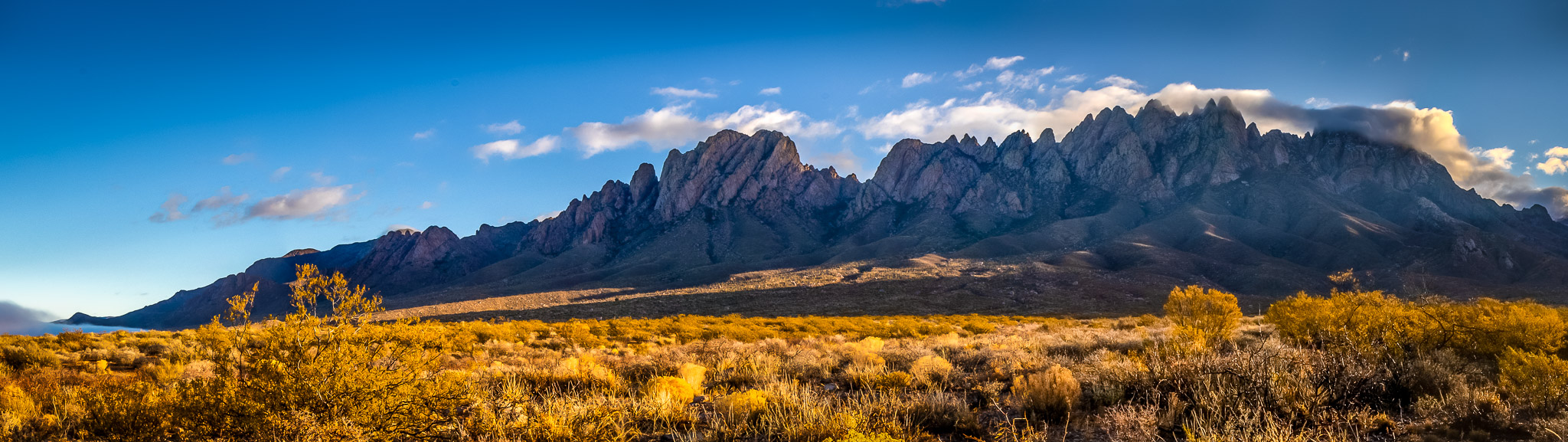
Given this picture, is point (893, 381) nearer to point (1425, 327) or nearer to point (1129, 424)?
point (1129, 424)

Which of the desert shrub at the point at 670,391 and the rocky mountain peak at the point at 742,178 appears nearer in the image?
the desert shrub at the point at 670,391

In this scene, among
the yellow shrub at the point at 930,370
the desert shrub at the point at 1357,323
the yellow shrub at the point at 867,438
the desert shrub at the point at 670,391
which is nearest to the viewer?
the yellow shrub at the point at 867,438

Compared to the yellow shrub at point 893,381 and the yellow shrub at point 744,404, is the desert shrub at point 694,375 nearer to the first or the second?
the yellow shrub at point 744,404

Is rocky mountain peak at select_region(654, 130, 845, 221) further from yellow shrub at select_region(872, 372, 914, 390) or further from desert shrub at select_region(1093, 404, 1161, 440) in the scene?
desert shrub at select_region(1093, 404, 1161, 440)

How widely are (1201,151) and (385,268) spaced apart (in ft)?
587

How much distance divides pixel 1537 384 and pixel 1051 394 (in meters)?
5.55

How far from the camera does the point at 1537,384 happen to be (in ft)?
23.2

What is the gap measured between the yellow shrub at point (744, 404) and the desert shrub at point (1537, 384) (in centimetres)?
852

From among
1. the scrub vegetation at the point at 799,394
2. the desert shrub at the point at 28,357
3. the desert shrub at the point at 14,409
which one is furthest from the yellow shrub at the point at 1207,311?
the desert shrub at the point at 28,357

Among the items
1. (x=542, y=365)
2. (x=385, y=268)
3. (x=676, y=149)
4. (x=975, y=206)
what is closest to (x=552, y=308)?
(x=542, y=365)

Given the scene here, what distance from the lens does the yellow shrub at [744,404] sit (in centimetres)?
710

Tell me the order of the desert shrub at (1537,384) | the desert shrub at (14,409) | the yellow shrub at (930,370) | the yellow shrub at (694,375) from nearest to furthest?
1. the desert shrub at (1537,384)
2. the desert shrub at (14,409)
3. the yellow shrub at (930,370)
4. the yellow shrub at (694,375)

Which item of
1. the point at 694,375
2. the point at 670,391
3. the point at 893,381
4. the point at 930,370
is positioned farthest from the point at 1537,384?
the point at 694,375

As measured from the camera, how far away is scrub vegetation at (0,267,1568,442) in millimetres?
5715
